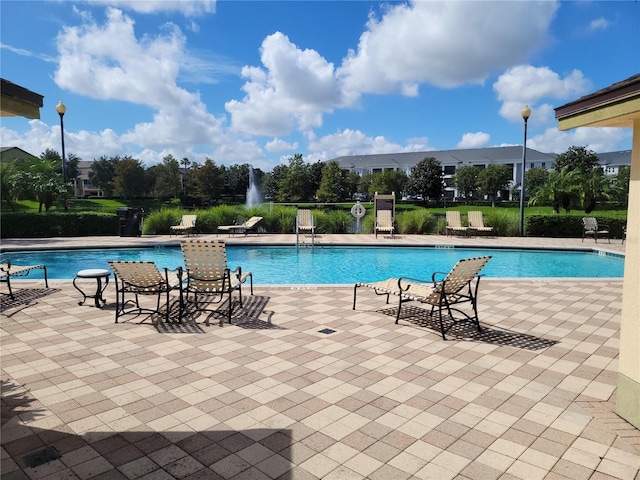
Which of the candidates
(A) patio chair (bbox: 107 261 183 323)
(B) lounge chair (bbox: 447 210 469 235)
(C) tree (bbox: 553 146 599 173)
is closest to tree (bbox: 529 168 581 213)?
(B) lounge chair (bbox: 447 210 469 235)

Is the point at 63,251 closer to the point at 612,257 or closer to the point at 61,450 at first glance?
the point at 61,450

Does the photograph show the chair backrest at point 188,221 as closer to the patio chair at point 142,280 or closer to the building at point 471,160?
the patio chair at point 142,280

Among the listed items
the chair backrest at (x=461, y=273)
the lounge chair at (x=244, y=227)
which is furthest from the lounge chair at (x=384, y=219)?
the chair backrest at (x=461, y=273)

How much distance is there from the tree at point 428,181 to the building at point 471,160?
32.7 meters

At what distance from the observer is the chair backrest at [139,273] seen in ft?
19.5

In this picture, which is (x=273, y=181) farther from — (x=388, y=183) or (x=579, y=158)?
(x=579, y=158)

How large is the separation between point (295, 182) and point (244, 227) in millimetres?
43779

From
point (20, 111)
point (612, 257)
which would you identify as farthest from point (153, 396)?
point (612, 257)

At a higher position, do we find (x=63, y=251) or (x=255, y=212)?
(x=255, y=212)

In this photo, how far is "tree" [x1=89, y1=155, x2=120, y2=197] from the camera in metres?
70.6

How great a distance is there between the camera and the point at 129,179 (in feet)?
205

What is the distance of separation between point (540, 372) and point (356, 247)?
459 inches

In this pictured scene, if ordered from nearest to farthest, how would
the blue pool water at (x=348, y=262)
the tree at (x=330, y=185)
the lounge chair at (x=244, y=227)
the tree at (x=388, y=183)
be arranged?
the blue pool water at (x=348, y=262) < the lounge chair at (x=244, y=227) < the tree at (x=330, y=185) < the tree at (x=388, y=183)

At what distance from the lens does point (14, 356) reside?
4.62m
